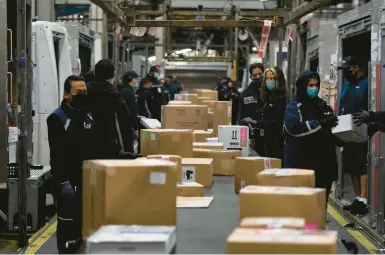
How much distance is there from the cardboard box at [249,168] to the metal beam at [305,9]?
10.7ft

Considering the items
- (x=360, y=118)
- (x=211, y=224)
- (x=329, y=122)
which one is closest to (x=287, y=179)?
(x=211, y=224)

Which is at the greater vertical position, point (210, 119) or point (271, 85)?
point (271, 85)

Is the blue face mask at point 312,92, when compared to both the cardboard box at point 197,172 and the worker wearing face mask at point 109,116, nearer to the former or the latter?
the cardboard box at point 197,172

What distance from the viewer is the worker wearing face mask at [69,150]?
571 cm

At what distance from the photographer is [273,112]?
877cm

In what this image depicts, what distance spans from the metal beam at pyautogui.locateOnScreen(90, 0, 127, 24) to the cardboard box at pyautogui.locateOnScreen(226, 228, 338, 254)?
19.2ft

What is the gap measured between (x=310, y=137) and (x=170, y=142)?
1249 millimetres

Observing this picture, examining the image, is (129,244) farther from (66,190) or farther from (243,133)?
(243,133)

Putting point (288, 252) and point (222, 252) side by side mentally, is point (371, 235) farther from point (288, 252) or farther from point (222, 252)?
point (288, 252)

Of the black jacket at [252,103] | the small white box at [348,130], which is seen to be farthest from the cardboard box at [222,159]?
the black jacket at [252,103]

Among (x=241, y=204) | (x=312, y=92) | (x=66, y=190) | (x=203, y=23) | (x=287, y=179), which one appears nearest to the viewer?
(x=241, y=204)

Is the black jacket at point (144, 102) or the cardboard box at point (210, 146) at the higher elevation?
the black jacket at point (144, 102)

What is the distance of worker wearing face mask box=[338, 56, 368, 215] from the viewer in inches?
363

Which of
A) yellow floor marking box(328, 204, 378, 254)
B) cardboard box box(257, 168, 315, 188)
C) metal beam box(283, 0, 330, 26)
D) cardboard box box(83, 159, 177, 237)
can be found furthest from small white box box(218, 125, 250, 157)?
cardboard box box(83, 159, 177, 237)
